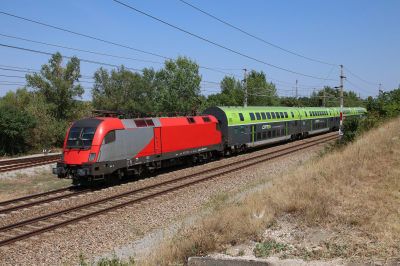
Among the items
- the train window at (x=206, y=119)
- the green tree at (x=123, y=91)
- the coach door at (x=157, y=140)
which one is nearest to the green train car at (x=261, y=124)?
the train window at (x=206, y=119)

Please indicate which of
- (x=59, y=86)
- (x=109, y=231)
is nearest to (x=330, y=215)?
(x=109, y=231)

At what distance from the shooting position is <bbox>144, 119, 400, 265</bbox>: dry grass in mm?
5574

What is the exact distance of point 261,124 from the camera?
958 inches

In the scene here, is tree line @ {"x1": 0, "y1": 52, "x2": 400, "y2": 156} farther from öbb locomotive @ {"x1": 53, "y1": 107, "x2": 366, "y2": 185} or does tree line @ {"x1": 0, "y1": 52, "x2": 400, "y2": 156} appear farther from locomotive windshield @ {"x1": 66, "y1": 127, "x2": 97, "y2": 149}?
locomotive windshield @ {"x1": 66, "y1": 127, "x2": 97, "y2": 149}

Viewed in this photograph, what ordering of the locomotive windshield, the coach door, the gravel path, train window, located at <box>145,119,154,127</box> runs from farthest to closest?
the coach door
train window, located at <box>145,119,154,127</box>
the locomotive windshield
the gravel path

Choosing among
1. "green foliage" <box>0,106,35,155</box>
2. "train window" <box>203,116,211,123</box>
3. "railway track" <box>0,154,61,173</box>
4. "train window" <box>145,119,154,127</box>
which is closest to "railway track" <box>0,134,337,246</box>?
"train window" <box>145,119,154,127</box>

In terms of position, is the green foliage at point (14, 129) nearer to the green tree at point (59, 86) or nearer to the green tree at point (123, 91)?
the green tree at point (59, 86)

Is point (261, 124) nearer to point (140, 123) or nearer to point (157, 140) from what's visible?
point (157, 140)

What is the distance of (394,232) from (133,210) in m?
7.93

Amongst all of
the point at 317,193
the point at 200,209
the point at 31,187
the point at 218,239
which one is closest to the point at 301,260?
the point at 218,239

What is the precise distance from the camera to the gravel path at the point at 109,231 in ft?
23.3

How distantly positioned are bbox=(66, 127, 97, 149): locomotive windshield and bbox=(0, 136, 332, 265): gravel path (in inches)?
89.7

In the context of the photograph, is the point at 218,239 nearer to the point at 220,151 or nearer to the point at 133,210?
the point at 133,210

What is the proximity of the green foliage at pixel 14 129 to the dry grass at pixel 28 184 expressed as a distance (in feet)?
41.5
